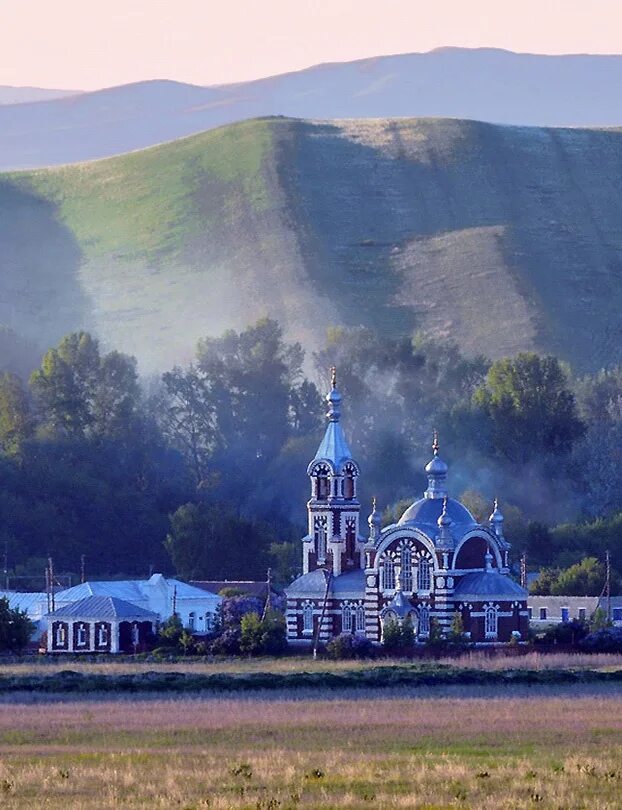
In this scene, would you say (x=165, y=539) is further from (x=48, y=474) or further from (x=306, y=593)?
(x=306, y=593)

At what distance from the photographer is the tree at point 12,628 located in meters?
93.4

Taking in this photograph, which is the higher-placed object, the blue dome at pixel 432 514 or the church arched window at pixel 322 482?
the church arched window at pixel 322 482

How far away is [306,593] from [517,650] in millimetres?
13960

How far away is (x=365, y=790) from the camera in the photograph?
143 feet

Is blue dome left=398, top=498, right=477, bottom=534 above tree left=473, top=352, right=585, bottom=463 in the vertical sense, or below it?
below

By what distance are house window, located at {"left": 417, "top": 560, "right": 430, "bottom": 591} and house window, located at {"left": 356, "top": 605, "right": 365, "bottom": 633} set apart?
334 cm

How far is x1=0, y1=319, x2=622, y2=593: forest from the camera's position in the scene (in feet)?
422

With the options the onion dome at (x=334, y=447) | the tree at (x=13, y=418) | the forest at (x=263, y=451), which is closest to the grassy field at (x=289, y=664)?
the onion dome at (x=334, y=447)

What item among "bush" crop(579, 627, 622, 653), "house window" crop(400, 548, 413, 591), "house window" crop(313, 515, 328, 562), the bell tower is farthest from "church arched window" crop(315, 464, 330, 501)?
"bush" crop(579, 627, 622, 653)

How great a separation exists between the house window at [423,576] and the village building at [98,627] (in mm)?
11205

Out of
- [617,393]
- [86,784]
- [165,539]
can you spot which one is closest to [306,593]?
[165,539]

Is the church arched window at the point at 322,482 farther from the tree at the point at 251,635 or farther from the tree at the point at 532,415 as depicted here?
the tree at the point at 532,415

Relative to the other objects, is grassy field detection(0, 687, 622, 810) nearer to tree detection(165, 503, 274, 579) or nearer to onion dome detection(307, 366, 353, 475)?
onion dome detection(307, 366, 353, 475)

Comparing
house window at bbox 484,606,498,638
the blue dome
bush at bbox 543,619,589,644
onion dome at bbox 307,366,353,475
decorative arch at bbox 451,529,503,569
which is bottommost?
bush at bbox 543,619,589,644
